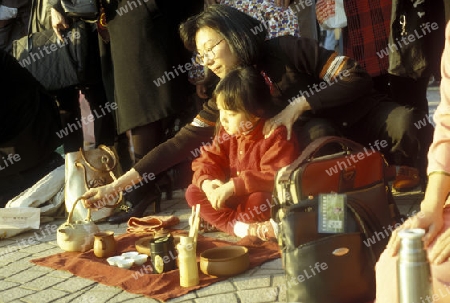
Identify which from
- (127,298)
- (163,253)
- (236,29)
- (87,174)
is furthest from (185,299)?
(87,174)

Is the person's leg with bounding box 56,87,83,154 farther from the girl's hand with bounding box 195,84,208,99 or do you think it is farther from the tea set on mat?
the tea set on mat

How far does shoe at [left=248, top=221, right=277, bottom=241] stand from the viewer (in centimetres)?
385

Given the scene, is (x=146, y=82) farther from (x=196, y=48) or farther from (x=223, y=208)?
(x=223, y=208)

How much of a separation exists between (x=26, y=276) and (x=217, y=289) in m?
1.16

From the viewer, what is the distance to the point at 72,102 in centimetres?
601

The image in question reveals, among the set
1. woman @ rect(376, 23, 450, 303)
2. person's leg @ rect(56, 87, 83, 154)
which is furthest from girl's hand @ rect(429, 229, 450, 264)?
person's leg @ rect(56, 87, 83, 154)

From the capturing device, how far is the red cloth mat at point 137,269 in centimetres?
322

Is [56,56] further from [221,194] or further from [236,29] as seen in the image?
[221,194]

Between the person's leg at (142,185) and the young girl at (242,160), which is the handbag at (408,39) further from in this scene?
the person's leg at (142,185)

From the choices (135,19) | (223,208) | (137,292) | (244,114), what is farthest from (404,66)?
(137,292)

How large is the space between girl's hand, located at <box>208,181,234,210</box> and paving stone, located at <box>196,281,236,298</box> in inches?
28.0

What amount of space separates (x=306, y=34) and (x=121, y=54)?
5.82ft

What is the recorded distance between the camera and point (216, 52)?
398 cm

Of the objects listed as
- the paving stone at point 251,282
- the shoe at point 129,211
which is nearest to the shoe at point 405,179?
the shoe at point 129,211
